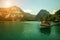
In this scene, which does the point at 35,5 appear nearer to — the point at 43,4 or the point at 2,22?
A: the point at 43,4

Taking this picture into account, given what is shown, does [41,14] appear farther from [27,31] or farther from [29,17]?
[27,31]

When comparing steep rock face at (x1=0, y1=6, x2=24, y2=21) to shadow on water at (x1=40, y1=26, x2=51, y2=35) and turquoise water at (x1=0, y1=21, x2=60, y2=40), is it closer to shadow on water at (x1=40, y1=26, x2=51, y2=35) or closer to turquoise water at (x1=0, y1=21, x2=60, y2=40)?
turquoise water at (x1=0, y1=21, x2=60, y2=40)

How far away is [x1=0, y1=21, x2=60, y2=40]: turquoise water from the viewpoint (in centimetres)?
291

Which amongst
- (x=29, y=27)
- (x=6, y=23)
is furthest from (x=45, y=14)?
(x=6, y=23)

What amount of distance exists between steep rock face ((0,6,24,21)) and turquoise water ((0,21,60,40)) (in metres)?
0.12

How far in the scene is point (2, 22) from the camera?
3.11 meters

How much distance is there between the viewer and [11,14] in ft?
10.3

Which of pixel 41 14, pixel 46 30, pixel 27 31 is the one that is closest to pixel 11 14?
pixel 27 31

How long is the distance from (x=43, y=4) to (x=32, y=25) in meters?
0.52

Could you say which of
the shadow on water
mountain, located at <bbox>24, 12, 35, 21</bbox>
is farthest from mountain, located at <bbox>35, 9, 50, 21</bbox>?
the shadow on water

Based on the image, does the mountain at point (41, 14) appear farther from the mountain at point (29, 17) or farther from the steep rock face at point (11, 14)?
the steep rock face at point (11, 14)

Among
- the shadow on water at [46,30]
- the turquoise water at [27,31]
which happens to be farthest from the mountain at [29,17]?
the shadow on water at [46,30]

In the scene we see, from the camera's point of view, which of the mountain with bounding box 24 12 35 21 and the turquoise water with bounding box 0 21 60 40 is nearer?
the turquoise water with bounding box 0 21 60 40

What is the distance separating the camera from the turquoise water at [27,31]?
2.91m
